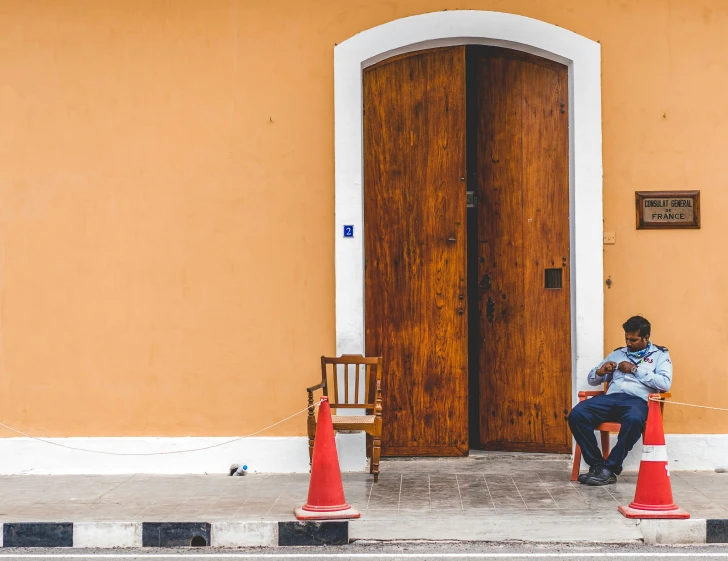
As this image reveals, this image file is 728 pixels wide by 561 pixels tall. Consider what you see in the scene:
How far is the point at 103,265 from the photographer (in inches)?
316

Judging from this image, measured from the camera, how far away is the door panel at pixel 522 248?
8250mm

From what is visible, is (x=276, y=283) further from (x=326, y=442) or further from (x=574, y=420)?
(x=574, y=420)

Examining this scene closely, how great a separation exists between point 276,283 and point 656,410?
305 centimetres

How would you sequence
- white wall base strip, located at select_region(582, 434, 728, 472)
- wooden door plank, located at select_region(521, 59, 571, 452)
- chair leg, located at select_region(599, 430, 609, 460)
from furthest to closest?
wooden door plank, located at select_region(521, 59, 571, 452) < white wall base strip, located at select_region(582, 434, 728, 472) < chair leg, located at select_region(599, 430, 609, 460)

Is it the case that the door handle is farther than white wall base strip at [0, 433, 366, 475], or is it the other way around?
the door handle

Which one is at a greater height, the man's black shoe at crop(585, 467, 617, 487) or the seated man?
the seated man

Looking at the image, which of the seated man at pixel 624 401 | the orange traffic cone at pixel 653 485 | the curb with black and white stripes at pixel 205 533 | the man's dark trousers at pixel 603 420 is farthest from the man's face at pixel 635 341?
the curb with black and white stripes at pixel 205 533

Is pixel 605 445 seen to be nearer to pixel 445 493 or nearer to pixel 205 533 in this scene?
pixel 445 493

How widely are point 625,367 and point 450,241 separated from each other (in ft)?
5.70

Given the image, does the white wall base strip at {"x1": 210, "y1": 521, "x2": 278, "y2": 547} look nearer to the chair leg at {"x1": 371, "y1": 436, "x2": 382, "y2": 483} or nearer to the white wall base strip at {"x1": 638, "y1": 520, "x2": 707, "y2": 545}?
the chair leg at {"x1": 371, "y1": 436, "x2": 382, "y2": 483}

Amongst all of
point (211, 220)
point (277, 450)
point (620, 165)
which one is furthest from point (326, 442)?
point (620, 165)

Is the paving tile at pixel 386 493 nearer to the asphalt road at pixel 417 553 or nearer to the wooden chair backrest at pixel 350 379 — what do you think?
the wooden chair backrest at pixel 350 379

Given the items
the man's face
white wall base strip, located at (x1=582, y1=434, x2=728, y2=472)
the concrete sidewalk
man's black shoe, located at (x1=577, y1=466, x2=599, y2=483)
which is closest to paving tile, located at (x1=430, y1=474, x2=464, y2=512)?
the concrete sidewalk

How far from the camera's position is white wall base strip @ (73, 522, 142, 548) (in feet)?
19.9
